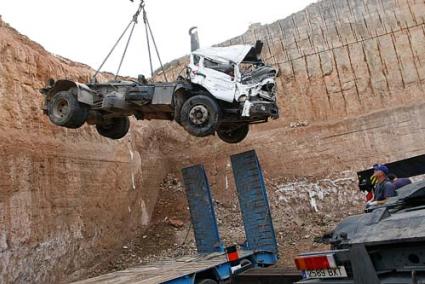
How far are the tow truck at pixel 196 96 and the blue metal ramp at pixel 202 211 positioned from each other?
1.81 m

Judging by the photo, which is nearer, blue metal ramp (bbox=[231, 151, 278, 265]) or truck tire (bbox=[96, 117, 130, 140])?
blue metal ramp (bbox=[231, 151, 278, 265])

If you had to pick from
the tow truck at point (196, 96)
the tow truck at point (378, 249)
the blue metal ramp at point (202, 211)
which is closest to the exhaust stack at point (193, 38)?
the tow truck at point (196, 96)

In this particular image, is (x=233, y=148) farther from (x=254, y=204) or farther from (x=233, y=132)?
(x=254, y=204)

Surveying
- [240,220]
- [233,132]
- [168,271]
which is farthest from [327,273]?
[240,220]

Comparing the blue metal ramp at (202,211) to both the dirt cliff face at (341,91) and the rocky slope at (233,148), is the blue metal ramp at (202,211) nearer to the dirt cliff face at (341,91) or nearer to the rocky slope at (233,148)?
the rocky slope at (233,148)

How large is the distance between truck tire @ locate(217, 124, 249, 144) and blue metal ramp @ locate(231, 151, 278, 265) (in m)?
0.44

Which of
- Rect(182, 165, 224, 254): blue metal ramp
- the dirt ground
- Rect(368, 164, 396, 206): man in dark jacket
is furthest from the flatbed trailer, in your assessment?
the dirt ground

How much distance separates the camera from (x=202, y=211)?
9.59 meters

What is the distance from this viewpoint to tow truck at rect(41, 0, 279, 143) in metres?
7.88

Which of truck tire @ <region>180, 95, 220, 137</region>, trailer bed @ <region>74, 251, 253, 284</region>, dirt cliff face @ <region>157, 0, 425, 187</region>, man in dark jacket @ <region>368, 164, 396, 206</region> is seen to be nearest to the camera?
man in dark jacket @ <region>368, 164, 396, 206</region>

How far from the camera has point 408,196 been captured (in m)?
3.82

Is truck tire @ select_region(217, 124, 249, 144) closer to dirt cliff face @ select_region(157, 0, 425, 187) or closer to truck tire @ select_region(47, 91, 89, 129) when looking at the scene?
truck tire @ select_region(47, 91, 89, 129)

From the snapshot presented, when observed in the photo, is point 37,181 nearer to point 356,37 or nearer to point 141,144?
Answer: point 141,144

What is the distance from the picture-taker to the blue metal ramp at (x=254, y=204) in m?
8.84
